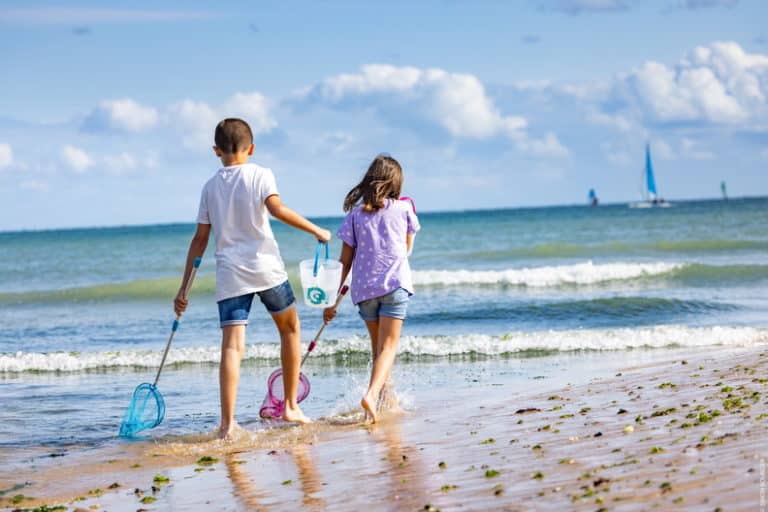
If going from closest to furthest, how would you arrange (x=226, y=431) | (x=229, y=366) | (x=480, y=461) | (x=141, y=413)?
(x=480, y=461), (x=229, y=366), (x=226, y=431), (x=141, y=413)

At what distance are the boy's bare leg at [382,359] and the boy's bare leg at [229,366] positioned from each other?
91 cm

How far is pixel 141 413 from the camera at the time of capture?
22.6 feet

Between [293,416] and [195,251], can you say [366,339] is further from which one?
[195,251]

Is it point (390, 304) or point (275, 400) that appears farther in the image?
point (275, 400)

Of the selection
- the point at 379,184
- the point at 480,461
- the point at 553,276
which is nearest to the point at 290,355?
the point at 379,184

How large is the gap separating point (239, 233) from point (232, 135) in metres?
0.63

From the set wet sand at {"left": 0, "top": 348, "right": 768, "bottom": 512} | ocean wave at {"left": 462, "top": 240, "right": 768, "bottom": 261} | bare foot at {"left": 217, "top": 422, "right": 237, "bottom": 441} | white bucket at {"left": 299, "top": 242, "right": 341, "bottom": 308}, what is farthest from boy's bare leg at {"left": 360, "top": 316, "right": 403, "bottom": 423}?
ocean wave at {"left": 462, "top": 240, "right": 768, "bottom": 261}

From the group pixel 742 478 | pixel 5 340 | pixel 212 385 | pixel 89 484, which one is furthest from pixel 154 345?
pixel 742 478

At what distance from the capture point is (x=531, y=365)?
31.3 feet

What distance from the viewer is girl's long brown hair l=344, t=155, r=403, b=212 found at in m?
6.39

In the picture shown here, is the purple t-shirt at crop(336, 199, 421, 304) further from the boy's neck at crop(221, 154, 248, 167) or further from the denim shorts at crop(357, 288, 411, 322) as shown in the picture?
the boy's neck at crop(221, 154, 248, 167)

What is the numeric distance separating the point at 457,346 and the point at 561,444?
587 centimetres

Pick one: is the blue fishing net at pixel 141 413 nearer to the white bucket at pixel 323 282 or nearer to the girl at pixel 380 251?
the white bucket at pixel 323 282

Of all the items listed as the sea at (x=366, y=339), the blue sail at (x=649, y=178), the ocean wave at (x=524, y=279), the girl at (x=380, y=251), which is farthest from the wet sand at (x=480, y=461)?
the blue sail at (x=649, y=178)
